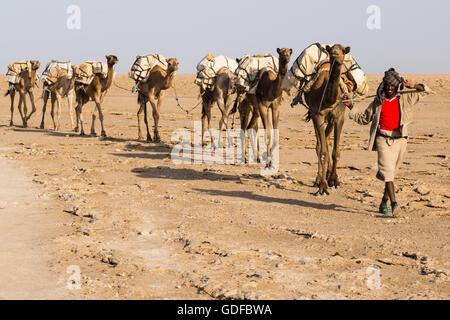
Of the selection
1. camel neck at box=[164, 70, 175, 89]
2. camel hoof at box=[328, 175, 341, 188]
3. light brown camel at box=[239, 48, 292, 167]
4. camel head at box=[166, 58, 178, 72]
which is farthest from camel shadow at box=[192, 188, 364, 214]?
camel neck at box=[164, 70, 175, 89]

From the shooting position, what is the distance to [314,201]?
433 inches

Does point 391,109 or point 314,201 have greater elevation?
point 391,109

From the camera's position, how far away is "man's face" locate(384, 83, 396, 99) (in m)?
9.13

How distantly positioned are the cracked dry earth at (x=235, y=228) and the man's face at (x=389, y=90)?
1761mm

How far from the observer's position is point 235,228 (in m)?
8.96

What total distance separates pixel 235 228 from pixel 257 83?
701cm

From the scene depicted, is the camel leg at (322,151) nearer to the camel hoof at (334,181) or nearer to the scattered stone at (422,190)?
the camel hoof at (334,181)

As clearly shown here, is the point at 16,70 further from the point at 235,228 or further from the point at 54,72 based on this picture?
the point at 235,228

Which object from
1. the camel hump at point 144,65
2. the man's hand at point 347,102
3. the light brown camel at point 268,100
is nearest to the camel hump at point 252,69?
the light brown camel at point 268,100

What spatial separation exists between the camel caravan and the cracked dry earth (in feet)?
4.01

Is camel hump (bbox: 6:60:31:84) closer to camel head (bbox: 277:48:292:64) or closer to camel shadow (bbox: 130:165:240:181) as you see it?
camel shadow (bbox: 130:165:240:181)

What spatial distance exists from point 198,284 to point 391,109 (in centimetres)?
438

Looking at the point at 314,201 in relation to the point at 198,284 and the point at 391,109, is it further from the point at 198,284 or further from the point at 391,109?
the point at 198,284

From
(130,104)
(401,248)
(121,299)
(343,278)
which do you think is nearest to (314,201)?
(401,248)
